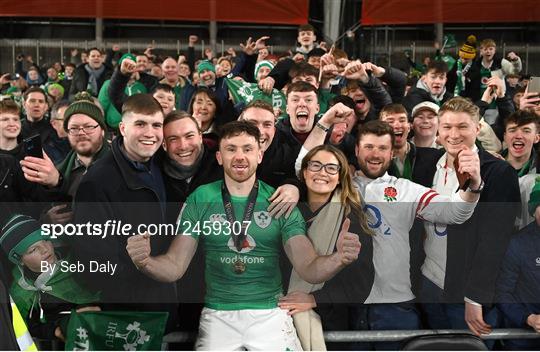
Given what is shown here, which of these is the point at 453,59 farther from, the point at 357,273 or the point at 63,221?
the point at 63,221

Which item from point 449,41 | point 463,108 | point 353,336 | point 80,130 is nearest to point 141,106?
point 80,130

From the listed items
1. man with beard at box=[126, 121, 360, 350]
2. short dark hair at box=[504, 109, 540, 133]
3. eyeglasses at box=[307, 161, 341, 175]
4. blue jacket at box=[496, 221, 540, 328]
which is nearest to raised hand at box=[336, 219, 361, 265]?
man with beard at box=[126, 121, 360, 350]

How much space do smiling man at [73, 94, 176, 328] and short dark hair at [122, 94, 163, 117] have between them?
241mm

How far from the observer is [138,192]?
322 centimetres

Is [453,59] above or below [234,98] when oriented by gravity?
above

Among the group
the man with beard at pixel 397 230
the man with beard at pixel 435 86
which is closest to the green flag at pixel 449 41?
the man with beard at pixel 435 86

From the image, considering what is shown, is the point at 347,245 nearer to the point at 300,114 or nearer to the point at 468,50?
the point at 300,114

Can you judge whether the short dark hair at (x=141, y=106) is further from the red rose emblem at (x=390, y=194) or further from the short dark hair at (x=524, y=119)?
the short dark hair at (x=524, y=119)

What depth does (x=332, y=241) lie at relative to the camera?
329cm

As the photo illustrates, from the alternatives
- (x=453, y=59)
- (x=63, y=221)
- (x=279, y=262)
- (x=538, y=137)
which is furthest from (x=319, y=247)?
(x=453, y=59)

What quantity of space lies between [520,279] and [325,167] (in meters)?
1.15

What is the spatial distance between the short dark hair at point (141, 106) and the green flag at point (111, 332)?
99 cm

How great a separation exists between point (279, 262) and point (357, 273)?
0.39 m

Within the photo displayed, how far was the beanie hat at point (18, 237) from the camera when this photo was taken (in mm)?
3195
